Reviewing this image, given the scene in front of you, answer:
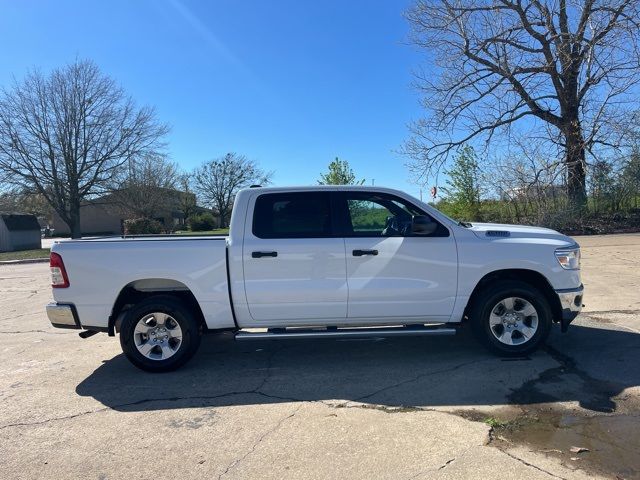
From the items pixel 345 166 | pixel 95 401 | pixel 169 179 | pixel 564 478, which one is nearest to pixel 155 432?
pixel 95 401

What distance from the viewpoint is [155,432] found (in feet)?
12.9

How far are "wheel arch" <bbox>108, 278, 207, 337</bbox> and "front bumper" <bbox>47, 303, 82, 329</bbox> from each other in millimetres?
364

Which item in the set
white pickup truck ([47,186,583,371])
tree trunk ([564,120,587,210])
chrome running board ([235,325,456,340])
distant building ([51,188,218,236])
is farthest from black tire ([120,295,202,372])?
distant building ([51,188,218,236])

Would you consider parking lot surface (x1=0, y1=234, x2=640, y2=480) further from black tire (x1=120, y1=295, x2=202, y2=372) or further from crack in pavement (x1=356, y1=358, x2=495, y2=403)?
black tire (x1=120, y1=295, x2=202, y2=372)

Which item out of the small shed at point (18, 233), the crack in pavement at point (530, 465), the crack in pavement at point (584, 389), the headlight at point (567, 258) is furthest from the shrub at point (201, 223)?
the crack in pavement at point (530, 465)

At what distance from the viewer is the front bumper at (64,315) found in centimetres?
519

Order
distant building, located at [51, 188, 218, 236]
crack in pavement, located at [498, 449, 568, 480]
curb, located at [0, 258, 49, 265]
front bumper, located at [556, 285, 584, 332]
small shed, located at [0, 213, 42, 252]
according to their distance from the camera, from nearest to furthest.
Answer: crack in pavement, located at [498, 449, 568, 480] < front bumper, located at [556, 285, 584, 332] < curb, located at [0, 258, 49, 265] < small shed, located at [0, 213, 42, 252] < distant building, located at [51, 188, 218, 236]

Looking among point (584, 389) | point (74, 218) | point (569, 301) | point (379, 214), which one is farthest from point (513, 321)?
point (74, 218)

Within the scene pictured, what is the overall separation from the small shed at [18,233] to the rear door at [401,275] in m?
32.9

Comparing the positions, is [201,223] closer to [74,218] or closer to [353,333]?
[74,218]

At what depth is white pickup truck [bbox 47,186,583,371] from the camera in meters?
5.16

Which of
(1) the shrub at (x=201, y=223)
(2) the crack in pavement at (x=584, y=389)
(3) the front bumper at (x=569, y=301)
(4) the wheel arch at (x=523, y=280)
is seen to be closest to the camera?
(2) the crack in pavement at (x=584, y=389)

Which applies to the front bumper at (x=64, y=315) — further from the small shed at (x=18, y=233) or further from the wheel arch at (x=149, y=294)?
the small shed at (x=18, y=233)

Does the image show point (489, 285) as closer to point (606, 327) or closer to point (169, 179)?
point (606, 327)
